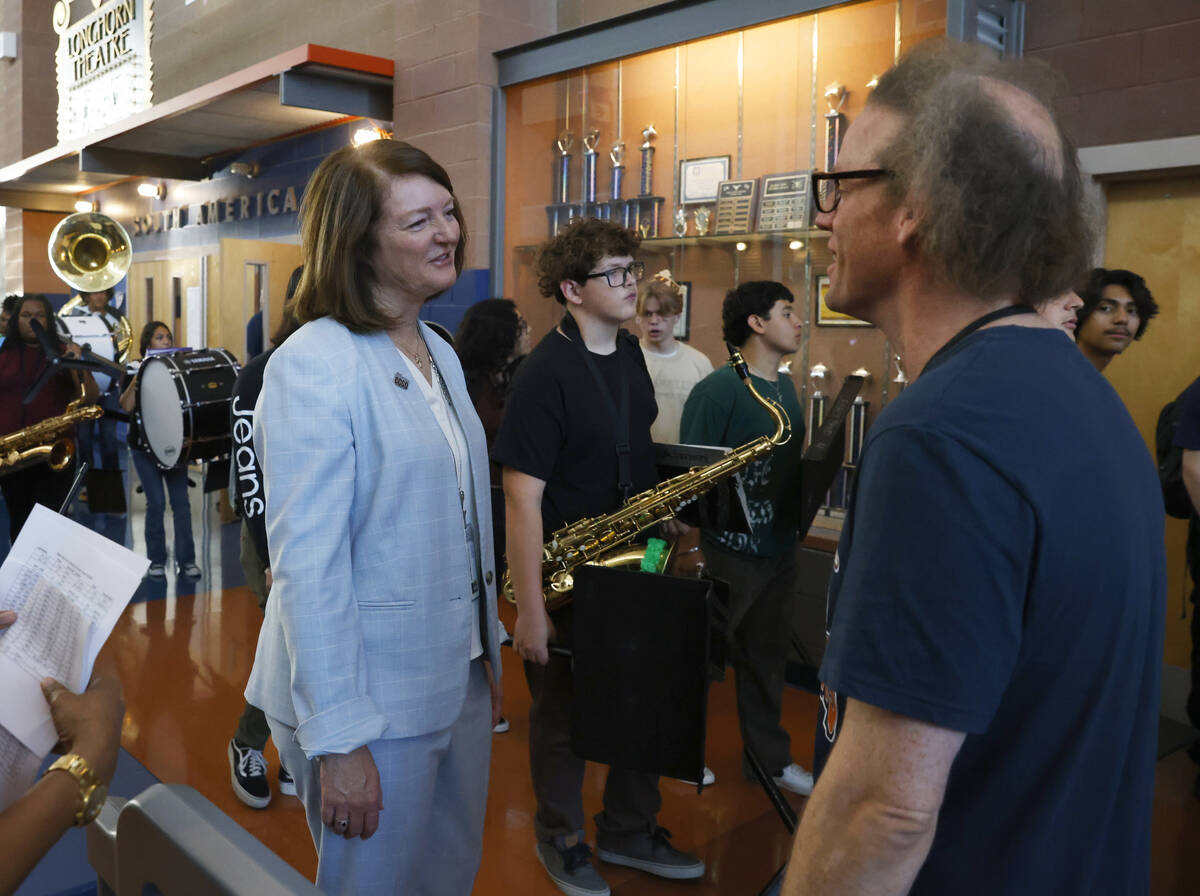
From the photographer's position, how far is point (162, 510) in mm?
6637

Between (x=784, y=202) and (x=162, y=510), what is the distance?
4653 millimetres

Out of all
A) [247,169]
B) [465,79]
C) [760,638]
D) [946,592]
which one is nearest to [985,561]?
[946,592]

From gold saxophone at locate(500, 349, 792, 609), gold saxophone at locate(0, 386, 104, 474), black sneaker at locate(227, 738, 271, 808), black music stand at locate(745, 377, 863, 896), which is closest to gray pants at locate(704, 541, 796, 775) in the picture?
black music stand at locate(745, 377, 863, 896)

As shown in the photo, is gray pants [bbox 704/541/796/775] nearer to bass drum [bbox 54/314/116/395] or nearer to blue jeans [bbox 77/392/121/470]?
blue jeans [bbox 77/392/121/470]

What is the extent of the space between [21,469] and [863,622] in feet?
19.7

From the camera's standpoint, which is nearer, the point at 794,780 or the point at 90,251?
the point at 794,780

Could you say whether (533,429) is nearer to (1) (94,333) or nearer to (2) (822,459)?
(2) (822,459)

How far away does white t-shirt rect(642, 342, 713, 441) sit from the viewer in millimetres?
4906

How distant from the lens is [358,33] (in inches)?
313

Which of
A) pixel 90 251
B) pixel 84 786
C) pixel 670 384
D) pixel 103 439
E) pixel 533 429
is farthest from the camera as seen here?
pixel 90 251

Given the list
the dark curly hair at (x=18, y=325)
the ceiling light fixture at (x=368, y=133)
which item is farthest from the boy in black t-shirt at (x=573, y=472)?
the ceiling light fixture at (x=368, y=133)

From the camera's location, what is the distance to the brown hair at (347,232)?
182 centimetres

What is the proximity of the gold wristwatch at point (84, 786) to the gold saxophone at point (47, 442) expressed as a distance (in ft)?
16.8

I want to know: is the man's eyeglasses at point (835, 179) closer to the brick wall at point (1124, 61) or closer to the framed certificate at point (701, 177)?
the brick wall at point (1124, 61)
